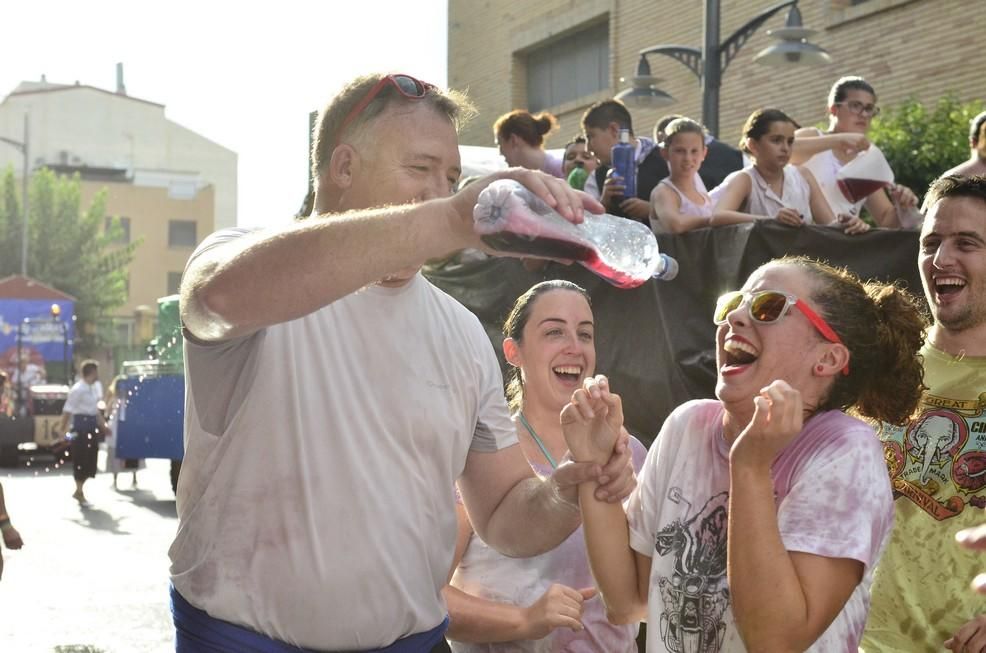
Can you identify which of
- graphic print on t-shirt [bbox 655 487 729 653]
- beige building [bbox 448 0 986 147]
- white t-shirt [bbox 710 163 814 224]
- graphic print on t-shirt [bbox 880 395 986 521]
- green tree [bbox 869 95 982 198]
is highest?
beige building [bbox 448 0 986 147]

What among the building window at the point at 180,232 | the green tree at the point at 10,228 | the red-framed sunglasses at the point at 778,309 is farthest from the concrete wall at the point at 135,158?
the red-framed sunglasses at the point at 778,309

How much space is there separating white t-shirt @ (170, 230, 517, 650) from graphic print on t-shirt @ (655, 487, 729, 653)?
1.77 ft

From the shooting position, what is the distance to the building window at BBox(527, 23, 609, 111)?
23188mm

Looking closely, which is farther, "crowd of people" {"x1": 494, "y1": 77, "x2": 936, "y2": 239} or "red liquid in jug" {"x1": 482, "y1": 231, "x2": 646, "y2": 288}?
"crowd of people" {"x1": 494, "y1": 77, "x2": 936, "y2": 239}

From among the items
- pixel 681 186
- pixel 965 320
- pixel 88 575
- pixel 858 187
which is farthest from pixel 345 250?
pixel 88 575

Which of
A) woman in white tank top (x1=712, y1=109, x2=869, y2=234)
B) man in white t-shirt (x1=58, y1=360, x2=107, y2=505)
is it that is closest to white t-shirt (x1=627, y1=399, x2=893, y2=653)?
woman in white tank top (x1=712, y1=109, x2=869, y2=234)

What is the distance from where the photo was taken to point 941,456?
3602mm

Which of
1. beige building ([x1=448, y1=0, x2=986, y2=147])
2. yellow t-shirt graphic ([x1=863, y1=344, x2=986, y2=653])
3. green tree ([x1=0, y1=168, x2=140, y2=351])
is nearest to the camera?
yellow t-shirt graphic ([x1=863, y1=344, x2=986, y2=653])

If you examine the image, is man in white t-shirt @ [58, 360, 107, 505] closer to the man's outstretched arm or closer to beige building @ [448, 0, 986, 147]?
beige building @ [448, 0, 986, 147]

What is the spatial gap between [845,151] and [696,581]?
550cm

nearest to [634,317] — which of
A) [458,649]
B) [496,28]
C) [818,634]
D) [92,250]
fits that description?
[458,649]

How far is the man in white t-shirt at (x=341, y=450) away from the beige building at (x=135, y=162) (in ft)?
211

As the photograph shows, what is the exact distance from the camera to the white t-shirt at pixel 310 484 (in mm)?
2668

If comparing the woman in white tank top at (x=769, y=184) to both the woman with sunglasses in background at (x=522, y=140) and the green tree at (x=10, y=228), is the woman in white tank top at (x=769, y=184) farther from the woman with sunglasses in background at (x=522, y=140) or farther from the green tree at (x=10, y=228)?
the green tree at (x=10, y=228)
